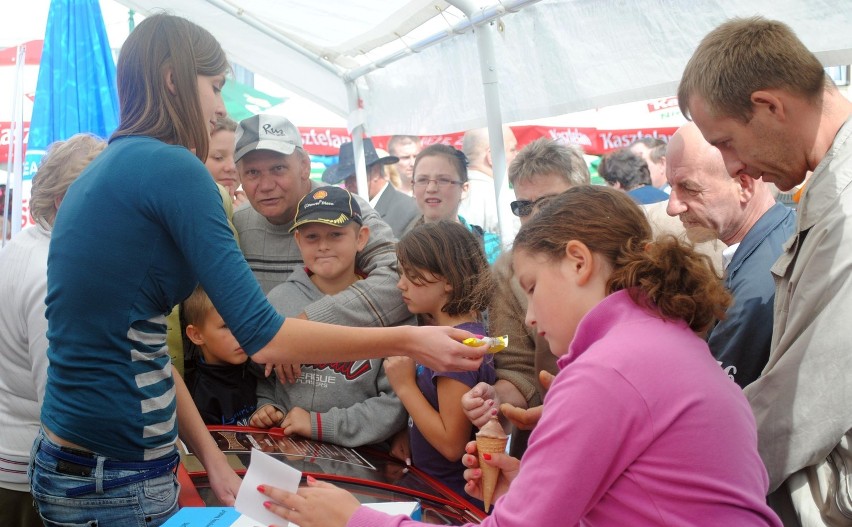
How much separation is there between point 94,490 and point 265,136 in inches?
69.3

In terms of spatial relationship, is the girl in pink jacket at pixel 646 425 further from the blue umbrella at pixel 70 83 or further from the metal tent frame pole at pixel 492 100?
the blue umbrella at pixel 70 83

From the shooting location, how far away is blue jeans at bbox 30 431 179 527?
1.72 m

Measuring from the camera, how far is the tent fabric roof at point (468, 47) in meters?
2.93

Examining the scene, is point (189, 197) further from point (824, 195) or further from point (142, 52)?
point (824, 195)

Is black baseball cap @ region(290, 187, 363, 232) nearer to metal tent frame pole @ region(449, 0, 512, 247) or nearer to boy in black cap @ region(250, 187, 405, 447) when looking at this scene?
boy in black cap @ region(250, 187, 405, 447)

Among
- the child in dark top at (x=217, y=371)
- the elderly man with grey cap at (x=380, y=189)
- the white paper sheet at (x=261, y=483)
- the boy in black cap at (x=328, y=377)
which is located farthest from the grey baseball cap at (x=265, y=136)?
the elderly man with grey cap at (x=380, y=189)

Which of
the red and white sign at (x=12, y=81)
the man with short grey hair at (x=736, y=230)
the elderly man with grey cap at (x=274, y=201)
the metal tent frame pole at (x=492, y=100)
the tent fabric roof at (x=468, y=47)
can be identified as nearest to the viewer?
the man with short grey hair at (x=736, y=230)

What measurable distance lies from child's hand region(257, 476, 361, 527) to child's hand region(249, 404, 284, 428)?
119 centimetres

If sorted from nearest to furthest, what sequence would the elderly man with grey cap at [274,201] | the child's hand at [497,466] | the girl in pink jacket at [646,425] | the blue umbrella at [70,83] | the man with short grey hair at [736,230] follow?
the girl in pink jacket at [646,425]
the child's hand at [497,466]
the man with short grey hair at [736,230]
the elderly man with grey cap at [274,201]
the blue umbrella at [70,83]

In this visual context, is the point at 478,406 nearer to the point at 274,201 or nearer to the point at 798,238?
the point at 798,238

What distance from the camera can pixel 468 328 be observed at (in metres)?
2.47

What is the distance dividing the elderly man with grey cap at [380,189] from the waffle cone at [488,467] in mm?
3300


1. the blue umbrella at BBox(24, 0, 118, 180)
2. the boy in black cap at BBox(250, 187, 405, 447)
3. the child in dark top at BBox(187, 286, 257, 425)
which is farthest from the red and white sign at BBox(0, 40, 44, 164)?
the boy in black cap at BBox(250, 187, 405, 447)

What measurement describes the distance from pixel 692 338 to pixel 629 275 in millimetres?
154
